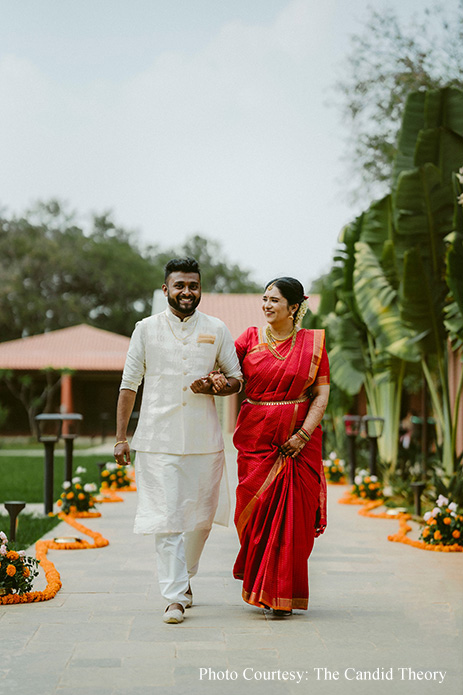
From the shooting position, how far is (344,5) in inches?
627

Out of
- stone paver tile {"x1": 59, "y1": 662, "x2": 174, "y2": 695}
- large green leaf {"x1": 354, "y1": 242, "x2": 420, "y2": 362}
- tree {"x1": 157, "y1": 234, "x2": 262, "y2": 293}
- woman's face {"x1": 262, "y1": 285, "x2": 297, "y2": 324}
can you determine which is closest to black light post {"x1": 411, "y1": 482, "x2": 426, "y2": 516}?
large green leaf {"x1": 354, "y1": 242, "x2": 420, "y2": 362}

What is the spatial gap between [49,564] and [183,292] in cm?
234

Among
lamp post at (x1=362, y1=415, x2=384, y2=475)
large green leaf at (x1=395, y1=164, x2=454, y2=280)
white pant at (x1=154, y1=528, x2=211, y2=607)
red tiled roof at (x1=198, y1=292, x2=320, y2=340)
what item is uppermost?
red tiled roof at (x1=198, y1=292, x2=320, y2=340)

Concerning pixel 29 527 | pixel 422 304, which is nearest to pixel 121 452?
pixel 29 527

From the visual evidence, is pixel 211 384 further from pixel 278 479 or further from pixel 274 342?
pixel 278 479

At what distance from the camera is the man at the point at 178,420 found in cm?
488

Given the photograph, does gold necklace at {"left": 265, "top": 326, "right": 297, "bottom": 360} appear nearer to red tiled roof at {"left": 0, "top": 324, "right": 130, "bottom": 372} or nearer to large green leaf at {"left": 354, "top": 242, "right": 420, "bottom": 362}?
large green leaf at {"left": 354, "top": 242, "right": 420, "bottom": 362}

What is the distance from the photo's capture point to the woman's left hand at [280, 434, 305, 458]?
4.93 meters

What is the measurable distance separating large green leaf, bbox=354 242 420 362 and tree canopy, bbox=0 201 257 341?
27448 mm

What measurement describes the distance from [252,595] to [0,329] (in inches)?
1425

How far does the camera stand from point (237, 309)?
29688 mm

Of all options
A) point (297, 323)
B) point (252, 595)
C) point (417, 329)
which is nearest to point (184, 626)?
point (252, 595)

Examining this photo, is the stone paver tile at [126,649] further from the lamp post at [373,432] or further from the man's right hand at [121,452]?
the lamp post at [373,432]

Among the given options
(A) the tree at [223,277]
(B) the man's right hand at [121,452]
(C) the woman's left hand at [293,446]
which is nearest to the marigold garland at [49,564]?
(B) the man's right hand at [121,452]
